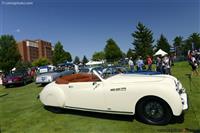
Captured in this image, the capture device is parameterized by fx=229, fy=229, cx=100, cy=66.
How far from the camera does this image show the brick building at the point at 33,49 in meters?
138

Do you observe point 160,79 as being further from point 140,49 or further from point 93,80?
point 140,49

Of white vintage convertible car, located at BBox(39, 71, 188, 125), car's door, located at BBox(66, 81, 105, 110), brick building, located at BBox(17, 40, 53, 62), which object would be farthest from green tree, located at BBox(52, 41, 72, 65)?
car's door, located at BBox(66, 81, 105, 110)

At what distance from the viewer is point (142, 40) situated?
192 feet

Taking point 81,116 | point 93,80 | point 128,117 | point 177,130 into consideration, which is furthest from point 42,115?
point 177,130

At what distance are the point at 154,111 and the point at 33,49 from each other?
15238 cm

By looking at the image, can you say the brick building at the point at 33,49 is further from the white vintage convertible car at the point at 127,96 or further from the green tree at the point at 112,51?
the white vintage convertible car at the point at 127,96

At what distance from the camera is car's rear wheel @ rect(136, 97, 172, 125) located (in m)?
4.86

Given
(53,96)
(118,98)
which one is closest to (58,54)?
(53,96)

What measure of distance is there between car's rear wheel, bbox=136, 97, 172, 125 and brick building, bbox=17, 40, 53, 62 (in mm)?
135545

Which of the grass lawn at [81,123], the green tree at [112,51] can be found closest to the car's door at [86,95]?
the grass lawn at [81,123]

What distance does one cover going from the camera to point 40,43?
6294 inches

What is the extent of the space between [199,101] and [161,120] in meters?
2.54

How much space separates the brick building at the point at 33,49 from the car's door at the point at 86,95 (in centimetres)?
13405

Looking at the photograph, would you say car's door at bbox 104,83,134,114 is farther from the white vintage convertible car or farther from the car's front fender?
the car's front fender
